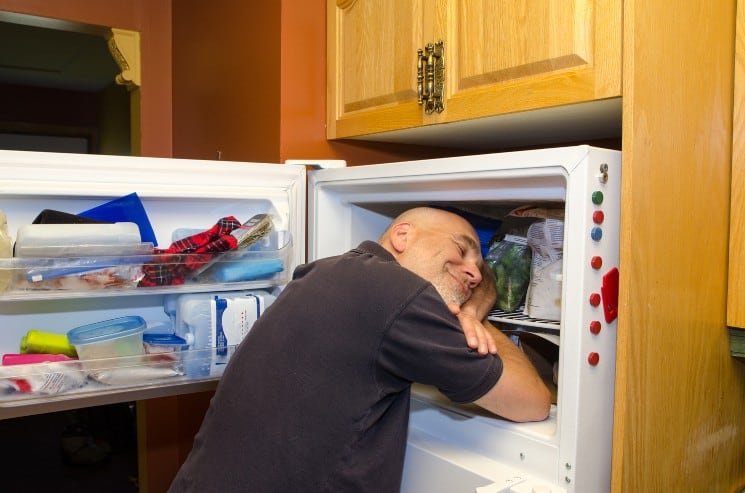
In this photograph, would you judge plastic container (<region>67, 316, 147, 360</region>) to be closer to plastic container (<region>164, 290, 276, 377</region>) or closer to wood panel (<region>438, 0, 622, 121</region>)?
plastic container (<region>164, 290, 276, 377</region>)

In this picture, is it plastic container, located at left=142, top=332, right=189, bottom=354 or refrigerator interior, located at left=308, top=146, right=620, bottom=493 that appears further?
plastic container, located at left=142, top=332, right=189, bottom=354

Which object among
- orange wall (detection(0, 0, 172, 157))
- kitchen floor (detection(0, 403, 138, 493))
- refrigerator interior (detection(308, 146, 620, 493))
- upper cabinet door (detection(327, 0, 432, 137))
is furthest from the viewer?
kitchen floor (detection(0, 403, 138, 493))

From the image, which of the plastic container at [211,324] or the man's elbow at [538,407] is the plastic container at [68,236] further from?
the man's elbow at [538,407]

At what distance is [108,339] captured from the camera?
125cm

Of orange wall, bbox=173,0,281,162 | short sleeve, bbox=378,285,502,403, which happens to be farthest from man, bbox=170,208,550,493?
orange wall, bbox=173,0,281,162

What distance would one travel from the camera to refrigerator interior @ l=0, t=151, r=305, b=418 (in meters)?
1.20

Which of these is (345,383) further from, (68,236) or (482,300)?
(68,236)

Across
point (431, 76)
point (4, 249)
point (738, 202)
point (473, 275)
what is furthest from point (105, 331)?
point (738, 202)

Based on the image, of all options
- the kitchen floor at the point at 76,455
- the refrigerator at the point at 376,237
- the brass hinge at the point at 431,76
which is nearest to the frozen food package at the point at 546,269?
the refrigerator at the point at 376,237

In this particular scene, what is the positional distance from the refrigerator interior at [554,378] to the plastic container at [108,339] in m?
0.56

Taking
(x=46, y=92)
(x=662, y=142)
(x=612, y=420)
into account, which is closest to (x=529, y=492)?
(x=612, y=420)

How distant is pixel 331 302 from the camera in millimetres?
1133

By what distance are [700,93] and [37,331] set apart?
132 cm

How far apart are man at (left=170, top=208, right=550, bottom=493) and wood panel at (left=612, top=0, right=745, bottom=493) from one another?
183mm
